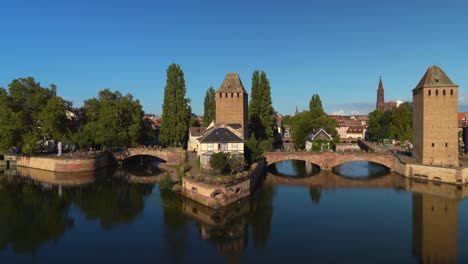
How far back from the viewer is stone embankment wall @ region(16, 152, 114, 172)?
48.0 m

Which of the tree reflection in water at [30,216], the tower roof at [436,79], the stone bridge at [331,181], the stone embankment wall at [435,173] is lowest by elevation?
the tree reflection in water at [30,216]

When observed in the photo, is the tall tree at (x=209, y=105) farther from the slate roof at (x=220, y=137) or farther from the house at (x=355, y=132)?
the house at (x=355, y=132)

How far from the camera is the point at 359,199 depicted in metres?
34.1

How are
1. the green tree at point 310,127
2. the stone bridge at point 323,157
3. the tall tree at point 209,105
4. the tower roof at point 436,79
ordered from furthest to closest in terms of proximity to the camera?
1. the tall tree at point 209,105
2. the green tree at point 310,127
3. the stone bridge at point 323,157
4. the tower roof at point 436,79

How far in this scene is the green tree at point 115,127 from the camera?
52219 millimetres

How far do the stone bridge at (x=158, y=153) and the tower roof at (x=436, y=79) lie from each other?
112 feet

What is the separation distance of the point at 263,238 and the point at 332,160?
92.9 feet

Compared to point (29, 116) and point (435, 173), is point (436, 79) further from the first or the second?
point (29, 116)

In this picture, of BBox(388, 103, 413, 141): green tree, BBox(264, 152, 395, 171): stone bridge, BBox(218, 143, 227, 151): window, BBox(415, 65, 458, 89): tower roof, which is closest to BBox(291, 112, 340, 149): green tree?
BBox(388, 103, 413, 141): green tree

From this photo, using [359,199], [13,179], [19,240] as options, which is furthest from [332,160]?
[13,179]

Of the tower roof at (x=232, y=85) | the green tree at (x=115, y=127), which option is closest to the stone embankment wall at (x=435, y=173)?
the tower roof at (x=232, y=85)

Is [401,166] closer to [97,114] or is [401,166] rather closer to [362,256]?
[362,256]

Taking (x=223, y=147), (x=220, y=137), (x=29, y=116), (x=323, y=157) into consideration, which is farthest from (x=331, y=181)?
(x=29, y=116)

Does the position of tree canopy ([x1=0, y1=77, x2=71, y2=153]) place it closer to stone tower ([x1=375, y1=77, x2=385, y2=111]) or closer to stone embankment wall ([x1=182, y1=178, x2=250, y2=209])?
stone embankment wall ([x1=182, y1=178, x2=250, y2=209])
